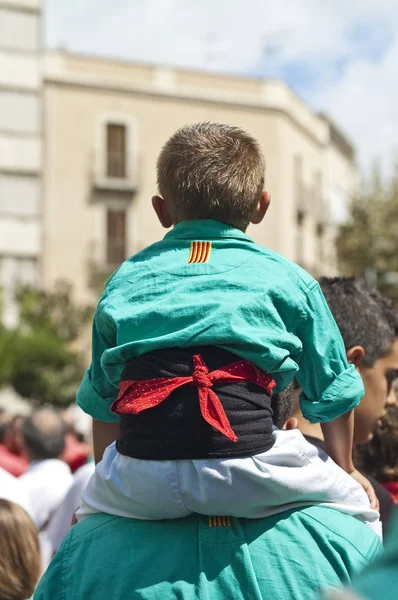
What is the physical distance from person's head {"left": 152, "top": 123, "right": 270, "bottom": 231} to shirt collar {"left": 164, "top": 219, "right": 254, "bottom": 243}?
19 mm

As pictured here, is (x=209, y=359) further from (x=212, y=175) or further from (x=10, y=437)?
(x=10, y=437)

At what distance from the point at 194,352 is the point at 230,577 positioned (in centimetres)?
46

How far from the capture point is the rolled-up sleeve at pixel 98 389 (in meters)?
2.38

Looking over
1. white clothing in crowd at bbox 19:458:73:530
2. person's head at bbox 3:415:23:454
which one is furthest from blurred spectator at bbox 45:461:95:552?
person's head at bbox 3:415:23:454

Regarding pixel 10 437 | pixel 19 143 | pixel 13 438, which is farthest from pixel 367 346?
pixel 19 143

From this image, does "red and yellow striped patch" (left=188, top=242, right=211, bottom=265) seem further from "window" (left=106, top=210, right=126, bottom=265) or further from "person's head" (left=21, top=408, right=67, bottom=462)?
"window" (left=106, top=210, right=126, bottom=265)

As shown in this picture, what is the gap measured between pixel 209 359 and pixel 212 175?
0.43 metres

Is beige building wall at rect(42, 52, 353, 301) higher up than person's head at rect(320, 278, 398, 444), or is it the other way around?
beige building wall at rect(42, 52, 353, 301)

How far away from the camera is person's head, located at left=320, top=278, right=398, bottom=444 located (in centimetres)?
314

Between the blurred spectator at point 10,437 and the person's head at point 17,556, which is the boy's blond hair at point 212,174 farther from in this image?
the blurred spectator at point 10,437

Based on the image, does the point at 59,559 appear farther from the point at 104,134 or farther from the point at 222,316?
the point at 104,134

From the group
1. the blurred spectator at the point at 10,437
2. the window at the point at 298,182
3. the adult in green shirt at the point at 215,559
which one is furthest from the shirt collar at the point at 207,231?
the window at the point at 298,182

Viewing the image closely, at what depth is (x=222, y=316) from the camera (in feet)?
7.03

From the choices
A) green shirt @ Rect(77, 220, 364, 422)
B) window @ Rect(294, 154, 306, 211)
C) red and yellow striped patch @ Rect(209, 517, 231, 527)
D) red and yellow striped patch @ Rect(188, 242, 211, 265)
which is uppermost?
window @ Rect(294, 154, 306, 211)
